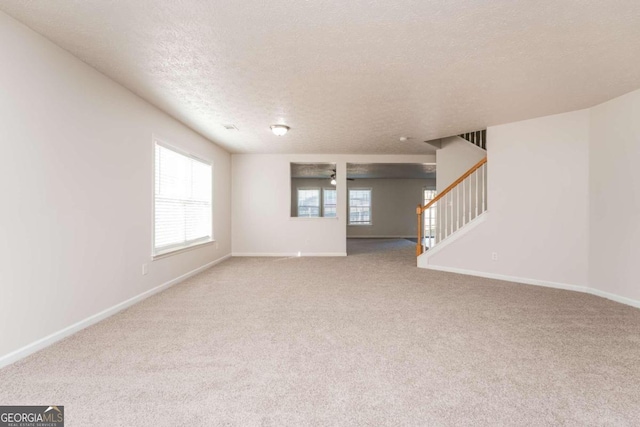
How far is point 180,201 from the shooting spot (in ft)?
15.6

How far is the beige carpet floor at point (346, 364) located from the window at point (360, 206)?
29.4 feet

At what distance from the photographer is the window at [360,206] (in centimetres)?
1266

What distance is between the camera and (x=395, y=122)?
472 centimetres

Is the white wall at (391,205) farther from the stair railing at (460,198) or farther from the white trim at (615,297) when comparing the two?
the white trim at (615,297)

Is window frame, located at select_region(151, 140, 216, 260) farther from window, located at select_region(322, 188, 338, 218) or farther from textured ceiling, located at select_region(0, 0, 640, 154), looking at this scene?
window, located at select_region(322, 188, 338, 218)

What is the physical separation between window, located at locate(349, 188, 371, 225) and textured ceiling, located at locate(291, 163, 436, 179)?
2.72 ft

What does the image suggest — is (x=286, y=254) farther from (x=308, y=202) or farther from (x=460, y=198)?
(x=308, y=202)

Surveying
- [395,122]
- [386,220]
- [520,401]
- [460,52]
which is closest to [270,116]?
[395,122]

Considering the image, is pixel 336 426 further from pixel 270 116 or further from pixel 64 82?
pixel 270 116

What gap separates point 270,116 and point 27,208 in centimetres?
286

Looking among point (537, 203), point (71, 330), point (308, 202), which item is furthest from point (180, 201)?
point (308, 202)

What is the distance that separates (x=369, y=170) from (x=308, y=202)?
321 cm

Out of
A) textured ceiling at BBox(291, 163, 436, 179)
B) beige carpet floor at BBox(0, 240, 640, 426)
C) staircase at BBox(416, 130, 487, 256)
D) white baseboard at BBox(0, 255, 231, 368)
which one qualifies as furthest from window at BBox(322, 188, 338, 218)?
beige carpet floor at BBox(0, 240, 640, 426)

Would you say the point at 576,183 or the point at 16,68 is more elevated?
the point at 16,68
